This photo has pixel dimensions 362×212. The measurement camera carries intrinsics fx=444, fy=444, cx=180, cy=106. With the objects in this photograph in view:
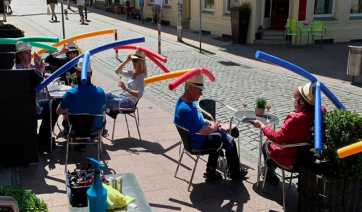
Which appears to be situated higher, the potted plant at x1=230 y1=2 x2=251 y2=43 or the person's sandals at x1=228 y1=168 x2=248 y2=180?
the potted plant at x1=230 y1=2 x2=251 y2=43

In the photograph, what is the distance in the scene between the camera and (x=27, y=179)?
581 cm

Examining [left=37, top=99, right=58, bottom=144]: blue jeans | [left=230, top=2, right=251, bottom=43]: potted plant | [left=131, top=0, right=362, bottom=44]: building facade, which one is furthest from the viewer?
[left=230, top=2, right=251, bottom=43]: potted plant

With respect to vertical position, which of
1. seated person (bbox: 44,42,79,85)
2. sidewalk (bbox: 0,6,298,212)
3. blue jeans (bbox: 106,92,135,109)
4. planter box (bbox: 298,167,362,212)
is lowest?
sidewalk (bbox: 0,6,298,212)

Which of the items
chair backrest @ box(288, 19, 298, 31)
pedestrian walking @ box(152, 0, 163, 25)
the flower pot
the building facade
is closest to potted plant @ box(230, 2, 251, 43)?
the building facade

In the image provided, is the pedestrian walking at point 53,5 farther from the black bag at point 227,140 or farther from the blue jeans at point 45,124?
the black bag at point 227,140

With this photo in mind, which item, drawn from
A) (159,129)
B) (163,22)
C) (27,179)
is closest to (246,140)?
(159,129)

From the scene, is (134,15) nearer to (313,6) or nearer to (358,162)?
(313,6)

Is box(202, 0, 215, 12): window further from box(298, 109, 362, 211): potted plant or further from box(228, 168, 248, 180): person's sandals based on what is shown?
box(298, 109, 362, 211): potted plant

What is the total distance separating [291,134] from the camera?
16.1 feet

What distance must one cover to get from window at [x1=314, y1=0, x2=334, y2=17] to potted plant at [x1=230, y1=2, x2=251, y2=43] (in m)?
2.79

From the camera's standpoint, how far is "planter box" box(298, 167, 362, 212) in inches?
177

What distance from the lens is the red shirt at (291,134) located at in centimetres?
484

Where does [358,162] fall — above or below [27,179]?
above

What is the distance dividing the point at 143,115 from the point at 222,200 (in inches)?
149
